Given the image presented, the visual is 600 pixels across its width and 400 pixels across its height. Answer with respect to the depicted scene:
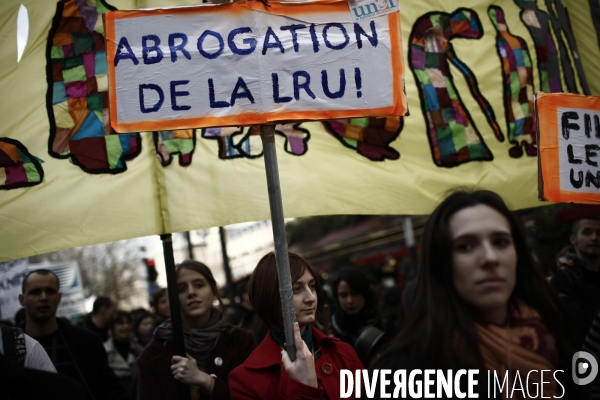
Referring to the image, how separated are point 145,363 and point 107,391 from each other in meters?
0.85

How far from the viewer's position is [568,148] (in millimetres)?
3996

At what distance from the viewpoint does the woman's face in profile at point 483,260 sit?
2209mm

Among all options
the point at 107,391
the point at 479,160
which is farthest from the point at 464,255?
the point at 107,391

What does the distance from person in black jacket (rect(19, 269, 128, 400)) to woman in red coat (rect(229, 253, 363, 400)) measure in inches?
71.7

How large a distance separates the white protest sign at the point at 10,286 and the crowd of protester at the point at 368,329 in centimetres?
859

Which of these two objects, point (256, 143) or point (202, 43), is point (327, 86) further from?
Answer: point (256, 143)

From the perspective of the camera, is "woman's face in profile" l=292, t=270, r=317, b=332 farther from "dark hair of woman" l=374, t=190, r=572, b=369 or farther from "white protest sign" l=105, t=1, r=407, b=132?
"dark hair of woman" l=374, t=190, r=572, b=369

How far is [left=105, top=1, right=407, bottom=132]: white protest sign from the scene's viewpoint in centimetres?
313

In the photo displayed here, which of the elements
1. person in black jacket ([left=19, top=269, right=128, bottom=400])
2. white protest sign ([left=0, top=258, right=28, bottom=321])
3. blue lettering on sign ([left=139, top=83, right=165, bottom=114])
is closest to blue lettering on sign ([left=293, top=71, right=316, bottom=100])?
blue lettering on sign ([left=139, top=83, right=165, bottom=114])

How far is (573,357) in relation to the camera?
230 cm

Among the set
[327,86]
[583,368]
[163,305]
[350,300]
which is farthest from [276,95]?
[163,305]

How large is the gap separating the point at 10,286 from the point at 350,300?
9732mm

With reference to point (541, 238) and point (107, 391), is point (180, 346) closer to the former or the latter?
point (107, 391)

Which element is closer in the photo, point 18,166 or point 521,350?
point 521,350
